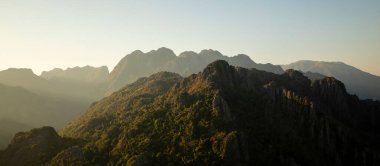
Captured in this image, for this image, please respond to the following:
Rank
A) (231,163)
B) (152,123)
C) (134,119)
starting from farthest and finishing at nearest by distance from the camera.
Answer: (134,119)
(152,123)
(231,163)

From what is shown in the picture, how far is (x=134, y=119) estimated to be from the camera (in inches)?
5984

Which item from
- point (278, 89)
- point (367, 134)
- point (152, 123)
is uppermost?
point (278, 89)

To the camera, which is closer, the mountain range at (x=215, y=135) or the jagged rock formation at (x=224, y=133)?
the jagged rock formation at (x=224, y=133)

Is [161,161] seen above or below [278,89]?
below

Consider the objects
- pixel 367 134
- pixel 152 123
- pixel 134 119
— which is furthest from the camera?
pixel 367 134

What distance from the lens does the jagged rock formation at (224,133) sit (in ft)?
385

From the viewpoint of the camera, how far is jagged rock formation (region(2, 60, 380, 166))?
385 ft

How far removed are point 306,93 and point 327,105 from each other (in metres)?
12.1

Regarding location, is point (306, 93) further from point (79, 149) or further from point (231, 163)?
point (79, 149)

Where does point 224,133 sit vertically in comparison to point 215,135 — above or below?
above

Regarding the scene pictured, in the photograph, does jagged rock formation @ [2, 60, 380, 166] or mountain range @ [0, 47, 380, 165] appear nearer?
jagged rock formation @ [2, 60, 380, 166]

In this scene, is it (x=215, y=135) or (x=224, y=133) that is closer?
(x=224, y=133)

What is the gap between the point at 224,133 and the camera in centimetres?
11869

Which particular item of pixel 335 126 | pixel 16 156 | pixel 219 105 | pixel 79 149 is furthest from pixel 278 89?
pixel 16 156
